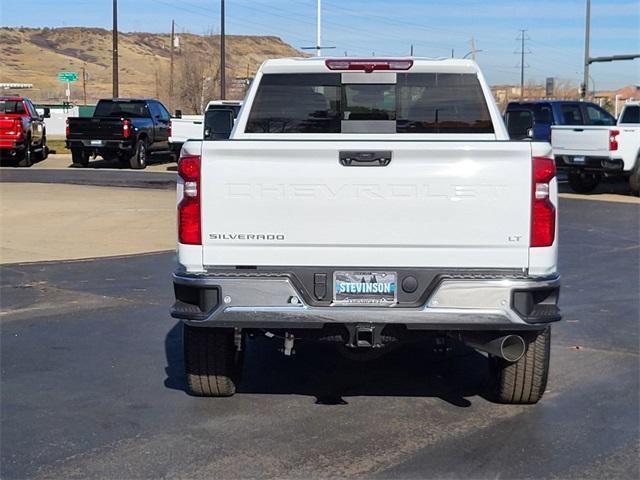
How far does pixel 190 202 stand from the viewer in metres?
5.02

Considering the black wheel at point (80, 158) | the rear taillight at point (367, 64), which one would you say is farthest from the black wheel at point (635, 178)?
the black wheel at point (80, 158)

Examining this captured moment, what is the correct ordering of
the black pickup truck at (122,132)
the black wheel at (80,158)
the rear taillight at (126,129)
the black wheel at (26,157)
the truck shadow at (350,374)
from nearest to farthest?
1. the truck shadow at (350,374)
2. the rear taillight at (126,129)
3. the black pickup truck at (122,132)
4. the black wheel at (26,157)
5. the black wheel at (80,158)

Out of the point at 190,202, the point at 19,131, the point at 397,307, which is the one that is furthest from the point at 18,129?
the point at 397,307

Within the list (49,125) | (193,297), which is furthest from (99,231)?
A: (49,125)

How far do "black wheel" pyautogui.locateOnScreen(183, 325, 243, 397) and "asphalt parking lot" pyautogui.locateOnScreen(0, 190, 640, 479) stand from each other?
11 centimetres

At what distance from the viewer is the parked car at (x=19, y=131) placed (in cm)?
2713

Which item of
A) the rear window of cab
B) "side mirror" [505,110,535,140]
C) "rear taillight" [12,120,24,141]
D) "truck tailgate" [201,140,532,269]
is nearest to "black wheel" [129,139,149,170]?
"rear taillight" [12,120,24,141]

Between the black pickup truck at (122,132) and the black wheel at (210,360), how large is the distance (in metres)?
22.3

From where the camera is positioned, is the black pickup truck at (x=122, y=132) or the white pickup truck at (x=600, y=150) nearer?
the white pickup truck at (x=600, y=150)

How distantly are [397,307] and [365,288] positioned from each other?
0.20 m

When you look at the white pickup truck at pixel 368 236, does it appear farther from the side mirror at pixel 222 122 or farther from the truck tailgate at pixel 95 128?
the truck tailgate at pixel 95 128

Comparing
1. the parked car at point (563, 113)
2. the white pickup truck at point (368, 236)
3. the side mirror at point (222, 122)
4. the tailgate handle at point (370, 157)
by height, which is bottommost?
the white pickup truck at point (368, 236)

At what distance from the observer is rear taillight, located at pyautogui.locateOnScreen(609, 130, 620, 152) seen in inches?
755

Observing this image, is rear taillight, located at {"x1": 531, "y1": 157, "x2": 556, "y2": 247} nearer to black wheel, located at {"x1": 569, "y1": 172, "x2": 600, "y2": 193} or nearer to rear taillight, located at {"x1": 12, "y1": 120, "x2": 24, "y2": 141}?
black wheel, located at {"x1": 569, "y1": 172, "x2": 600, "y2": 193}
